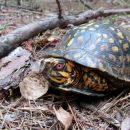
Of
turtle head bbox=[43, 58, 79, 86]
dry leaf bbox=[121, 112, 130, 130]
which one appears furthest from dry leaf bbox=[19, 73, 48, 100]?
dry leaf bbox=[121, 112, 130, 130]

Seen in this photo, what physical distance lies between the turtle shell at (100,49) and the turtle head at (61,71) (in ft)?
0.17

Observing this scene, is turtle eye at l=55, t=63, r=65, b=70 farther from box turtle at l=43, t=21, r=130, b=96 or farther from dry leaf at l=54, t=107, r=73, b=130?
dry leaf at l=54, t=107, r=73, b=130

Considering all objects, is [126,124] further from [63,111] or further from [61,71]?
[61,71]

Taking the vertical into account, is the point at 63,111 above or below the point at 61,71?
below

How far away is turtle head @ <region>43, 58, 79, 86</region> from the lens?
7.30 ft

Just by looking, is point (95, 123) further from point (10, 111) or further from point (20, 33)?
point (20, 33)

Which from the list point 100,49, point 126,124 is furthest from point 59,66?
point 126,124

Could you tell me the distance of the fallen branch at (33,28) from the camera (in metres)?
2.97

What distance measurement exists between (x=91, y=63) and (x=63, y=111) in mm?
367

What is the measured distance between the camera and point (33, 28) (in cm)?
342

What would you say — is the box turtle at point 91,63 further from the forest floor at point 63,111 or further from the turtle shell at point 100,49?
the forest floor at point 63,111

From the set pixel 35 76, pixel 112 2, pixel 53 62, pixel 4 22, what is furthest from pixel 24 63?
pixel 112 2

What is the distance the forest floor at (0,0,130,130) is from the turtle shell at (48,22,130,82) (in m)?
0.23

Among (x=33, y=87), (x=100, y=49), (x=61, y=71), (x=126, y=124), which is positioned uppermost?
(x=100, y=49)
